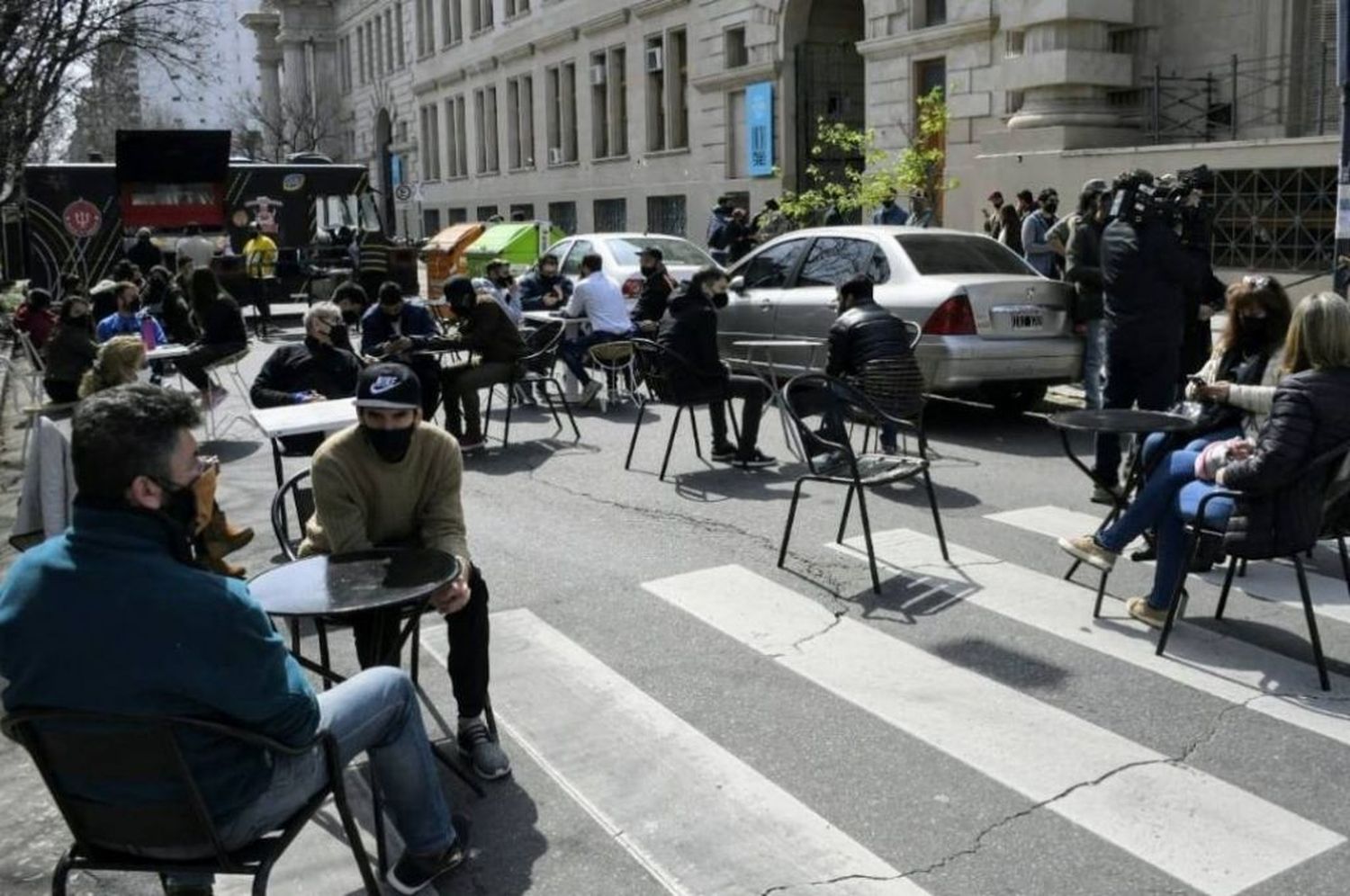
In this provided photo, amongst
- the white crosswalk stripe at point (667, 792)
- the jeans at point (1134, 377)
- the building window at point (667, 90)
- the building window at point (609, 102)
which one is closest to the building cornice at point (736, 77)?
the building window at point (667, 90)

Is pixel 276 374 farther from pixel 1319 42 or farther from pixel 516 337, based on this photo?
pixel 1319 42

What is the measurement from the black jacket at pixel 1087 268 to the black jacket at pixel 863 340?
277 centimetres

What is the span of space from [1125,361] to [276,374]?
18.2ft

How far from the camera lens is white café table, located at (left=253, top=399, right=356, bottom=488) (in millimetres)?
7426

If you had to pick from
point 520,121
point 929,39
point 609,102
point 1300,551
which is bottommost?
point 1300,551

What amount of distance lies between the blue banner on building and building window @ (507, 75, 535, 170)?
16.9 m

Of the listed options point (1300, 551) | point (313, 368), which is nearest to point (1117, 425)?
point (1300, 551)

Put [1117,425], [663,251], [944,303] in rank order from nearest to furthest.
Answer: [1117,425], [944,303], [663,251]

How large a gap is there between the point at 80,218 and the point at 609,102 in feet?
62.4

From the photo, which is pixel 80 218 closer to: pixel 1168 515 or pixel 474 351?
pixel 474 351

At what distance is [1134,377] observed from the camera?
26.1ft

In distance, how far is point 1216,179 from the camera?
17562mm

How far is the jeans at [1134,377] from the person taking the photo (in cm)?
786

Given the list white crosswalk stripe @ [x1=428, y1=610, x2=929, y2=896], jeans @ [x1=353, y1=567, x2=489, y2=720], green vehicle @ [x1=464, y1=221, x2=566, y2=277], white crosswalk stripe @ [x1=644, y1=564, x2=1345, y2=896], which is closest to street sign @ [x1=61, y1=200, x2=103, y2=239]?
green vehicle @ [x1=464, y1=221, x2=566, y2=277]
